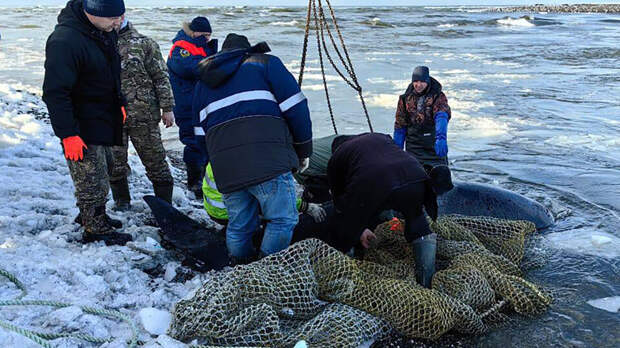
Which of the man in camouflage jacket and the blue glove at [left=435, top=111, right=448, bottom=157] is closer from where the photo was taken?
the man in camouflage jacket

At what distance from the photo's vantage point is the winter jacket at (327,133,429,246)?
3.47 metres

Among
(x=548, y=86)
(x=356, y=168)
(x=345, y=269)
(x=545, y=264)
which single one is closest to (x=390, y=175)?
(x=356, y=168)

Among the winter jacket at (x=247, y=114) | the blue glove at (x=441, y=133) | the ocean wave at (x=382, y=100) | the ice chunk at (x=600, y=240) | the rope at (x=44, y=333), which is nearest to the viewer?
the rope at (x=44, y=333)

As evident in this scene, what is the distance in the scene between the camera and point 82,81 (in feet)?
11.8

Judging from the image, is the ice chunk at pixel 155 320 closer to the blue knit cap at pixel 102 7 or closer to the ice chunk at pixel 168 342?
the ice chunk at pixel 168 342

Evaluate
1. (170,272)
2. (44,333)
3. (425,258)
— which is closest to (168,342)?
(44,333)

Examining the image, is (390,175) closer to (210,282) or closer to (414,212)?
(414,212)

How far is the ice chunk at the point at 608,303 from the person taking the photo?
3.60m

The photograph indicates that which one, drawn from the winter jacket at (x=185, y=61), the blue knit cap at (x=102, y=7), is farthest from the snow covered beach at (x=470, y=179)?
the blue knit cap at (x=102, y=7)

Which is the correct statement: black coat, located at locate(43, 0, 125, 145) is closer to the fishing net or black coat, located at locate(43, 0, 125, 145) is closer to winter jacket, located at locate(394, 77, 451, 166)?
the fishing net

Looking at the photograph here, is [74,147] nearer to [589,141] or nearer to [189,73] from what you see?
[189,73]

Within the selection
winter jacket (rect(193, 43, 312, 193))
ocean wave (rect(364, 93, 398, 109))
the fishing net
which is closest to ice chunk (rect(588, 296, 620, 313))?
the fishing net

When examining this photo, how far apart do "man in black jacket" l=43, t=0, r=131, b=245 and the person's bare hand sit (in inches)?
74.5

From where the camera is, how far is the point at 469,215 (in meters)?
5.18
